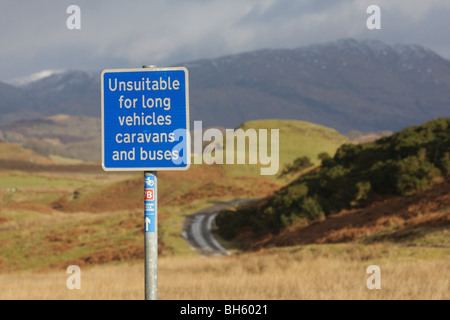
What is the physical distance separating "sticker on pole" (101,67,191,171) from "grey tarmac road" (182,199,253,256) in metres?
35.5

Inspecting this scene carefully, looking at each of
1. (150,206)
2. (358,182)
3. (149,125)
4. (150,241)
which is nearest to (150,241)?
(150,241)

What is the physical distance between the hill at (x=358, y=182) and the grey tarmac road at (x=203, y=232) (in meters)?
1.97

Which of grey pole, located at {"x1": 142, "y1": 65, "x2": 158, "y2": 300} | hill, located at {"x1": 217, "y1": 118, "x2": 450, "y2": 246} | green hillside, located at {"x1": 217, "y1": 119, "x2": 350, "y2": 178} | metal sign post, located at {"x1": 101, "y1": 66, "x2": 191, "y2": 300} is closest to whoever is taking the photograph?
grey pole, located at {"x1": 142, "y1": 65, "x2": 158, "y2": 300}

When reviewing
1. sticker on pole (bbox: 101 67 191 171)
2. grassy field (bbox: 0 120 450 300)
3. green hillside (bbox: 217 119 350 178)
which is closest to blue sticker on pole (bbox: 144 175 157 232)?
sticker on pole (bbox: 101 67 191 171)

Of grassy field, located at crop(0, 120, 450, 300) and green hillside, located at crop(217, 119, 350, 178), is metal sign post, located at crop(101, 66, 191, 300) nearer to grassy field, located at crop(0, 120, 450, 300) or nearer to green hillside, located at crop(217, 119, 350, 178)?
grassy field, located at crop(0, 120, 450, 300)

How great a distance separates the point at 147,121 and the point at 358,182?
42704 millimetres

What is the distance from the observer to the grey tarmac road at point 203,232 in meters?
42.2

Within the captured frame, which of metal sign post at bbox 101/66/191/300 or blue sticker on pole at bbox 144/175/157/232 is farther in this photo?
metal sign post at bbox 101/66/191/300

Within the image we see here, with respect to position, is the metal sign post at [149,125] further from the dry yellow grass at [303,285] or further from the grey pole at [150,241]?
the dry yellow grass at [303,285]

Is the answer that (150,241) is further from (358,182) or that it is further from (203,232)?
(203,232)

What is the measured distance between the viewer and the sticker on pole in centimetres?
525

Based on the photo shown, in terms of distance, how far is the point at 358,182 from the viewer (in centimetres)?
4616

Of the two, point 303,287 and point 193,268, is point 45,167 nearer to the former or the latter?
point 193,268
